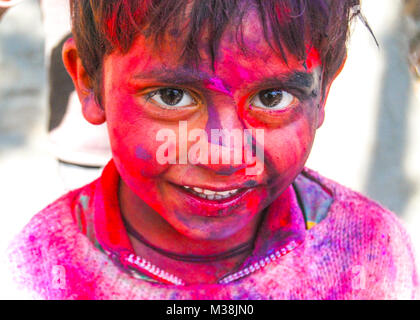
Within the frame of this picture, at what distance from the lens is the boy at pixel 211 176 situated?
3.08 feet

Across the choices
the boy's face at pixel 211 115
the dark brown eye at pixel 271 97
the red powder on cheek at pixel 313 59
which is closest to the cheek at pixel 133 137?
the boy's face at pixel 211 115

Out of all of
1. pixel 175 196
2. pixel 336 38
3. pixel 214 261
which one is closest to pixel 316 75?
pixel 336 38

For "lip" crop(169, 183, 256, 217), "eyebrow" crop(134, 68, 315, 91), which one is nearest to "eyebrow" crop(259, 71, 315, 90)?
"eyebrow" crop(134, 68, 315, 91)

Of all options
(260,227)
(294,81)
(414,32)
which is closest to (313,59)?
(294,81)

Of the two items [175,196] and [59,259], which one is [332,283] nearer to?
[175,196]

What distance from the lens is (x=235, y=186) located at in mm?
1029

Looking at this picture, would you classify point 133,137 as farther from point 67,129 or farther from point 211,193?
point 67,129

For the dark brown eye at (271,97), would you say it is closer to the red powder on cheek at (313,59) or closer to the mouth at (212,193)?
the red powder on cheek at (313,59)

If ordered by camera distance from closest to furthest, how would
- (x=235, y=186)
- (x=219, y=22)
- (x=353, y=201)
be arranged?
(x=219, y=22), (x=235, y=186), (x=353, y=201)

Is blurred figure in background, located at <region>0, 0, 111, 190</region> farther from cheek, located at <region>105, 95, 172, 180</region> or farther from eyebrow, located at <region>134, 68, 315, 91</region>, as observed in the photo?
eyebrow, located at <region>134, 68, 315, 91</region>

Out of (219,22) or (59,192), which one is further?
(59,192)

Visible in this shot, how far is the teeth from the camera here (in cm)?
106

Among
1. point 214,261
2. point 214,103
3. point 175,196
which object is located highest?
point 214,103
